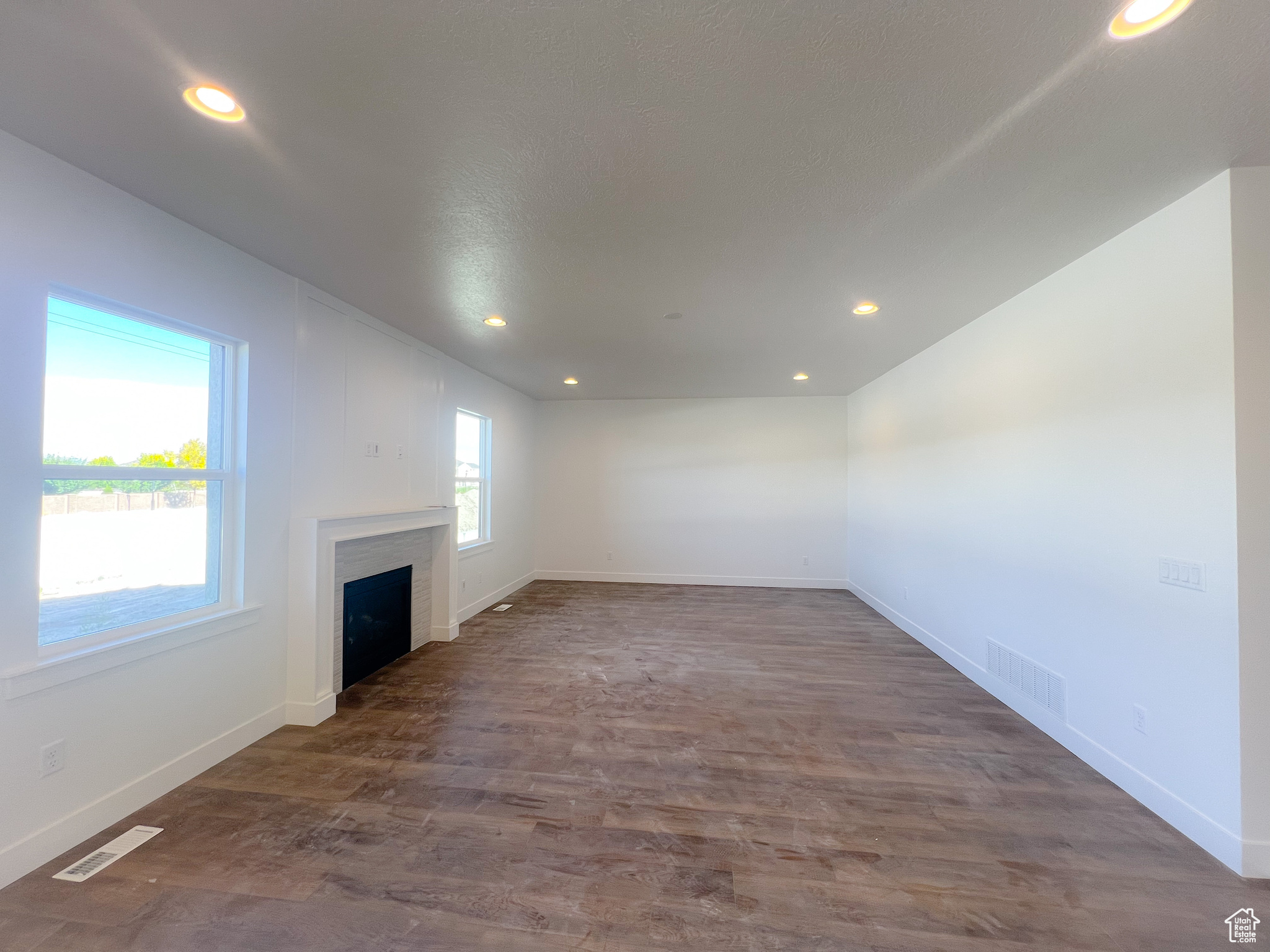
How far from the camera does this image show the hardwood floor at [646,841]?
1554mm

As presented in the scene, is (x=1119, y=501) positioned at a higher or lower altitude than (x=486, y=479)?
lower

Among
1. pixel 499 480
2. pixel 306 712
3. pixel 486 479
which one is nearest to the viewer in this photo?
pixel 306 712

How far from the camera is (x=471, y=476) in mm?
5332

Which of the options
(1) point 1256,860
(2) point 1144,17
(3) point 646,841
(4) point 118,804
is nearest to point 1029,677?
(1) point 1256,860

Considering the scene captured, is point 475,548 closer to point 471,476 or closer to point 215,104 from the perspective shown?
point 471,476

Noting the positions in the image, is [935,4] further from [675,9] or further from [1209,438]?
[1209,438]

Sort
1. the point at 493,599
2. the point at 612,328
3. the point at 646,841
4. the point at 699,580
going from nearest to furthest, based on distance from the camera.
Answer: the point at 646,841 → the point at 612,328 → the point at 493,599 → the point at 699,580

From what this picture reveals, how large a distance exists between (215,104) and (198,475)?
5.57 feet

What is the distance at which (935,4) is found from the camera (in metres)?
1.20

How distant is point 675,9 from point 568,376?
4346 mm

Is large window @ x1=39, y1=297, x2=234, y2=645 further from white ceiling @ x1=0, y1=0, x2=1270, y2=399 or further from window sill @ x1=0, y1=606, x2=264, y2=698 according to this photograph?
white ceiling @ x1=0, y1=0, x2=1270, y2=399

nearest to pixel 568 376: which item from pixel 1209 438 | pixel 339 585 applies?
pixel 339 585

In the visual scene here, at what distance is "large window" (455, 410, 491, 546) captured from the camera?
505 centimetres

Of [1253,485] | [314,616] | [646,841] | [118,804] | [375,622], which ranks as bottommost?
[646,841]
